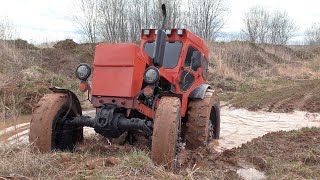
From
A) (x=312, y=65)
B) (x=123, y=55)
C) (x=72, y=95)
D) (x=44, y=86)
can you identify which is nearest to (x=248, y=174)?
(x=123, y=55)

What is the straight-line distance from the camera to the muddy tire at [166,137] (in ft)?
15.3

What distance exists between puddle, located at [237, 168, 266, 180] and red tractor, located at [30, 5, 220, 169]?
2.81ft

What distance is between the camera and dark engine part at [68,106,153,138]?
5133 mm

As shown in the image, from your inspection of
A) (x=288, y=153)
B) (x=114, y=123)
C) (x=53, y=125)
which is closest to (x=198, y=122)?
(x=288, y=153)

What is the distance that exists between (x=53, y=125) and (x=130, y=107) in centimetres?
108

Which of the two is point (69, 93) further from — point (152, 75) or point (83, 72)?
point (152, 75)

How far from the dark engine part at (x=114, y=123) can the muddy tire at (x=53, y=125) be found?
A: 22.7 inches

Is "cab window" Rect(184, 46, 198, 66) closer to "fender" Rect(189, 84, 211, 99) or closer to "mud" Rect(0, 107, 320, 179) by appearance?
"fender" Rect(189, 84, 211, 99)

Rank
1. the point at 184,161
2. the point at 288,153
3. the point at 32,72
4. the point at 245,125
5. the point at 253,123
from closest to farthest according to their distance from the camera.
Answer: the point at 184,161
the point at 288,153
the point at 245,125
the point at 253,123
the point at 32,72

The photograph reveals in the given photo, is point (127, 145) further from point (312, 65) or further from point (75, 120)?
point (312, 65)

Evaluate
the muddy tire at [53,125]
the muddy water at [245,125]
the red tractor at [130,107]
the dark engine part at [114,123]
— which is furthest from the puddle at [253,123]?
the muddy tire at [53,125]

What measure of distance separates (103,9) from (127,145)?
26.6 m

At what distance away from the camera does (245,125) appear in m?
9.77

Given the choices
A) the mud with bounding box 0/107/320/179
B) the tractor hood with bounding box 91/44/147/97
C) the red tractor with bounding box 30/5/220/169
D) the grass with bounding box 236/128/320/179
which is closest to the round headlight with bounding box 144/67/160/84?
the red tractor with bounding box 30/5/220/169
